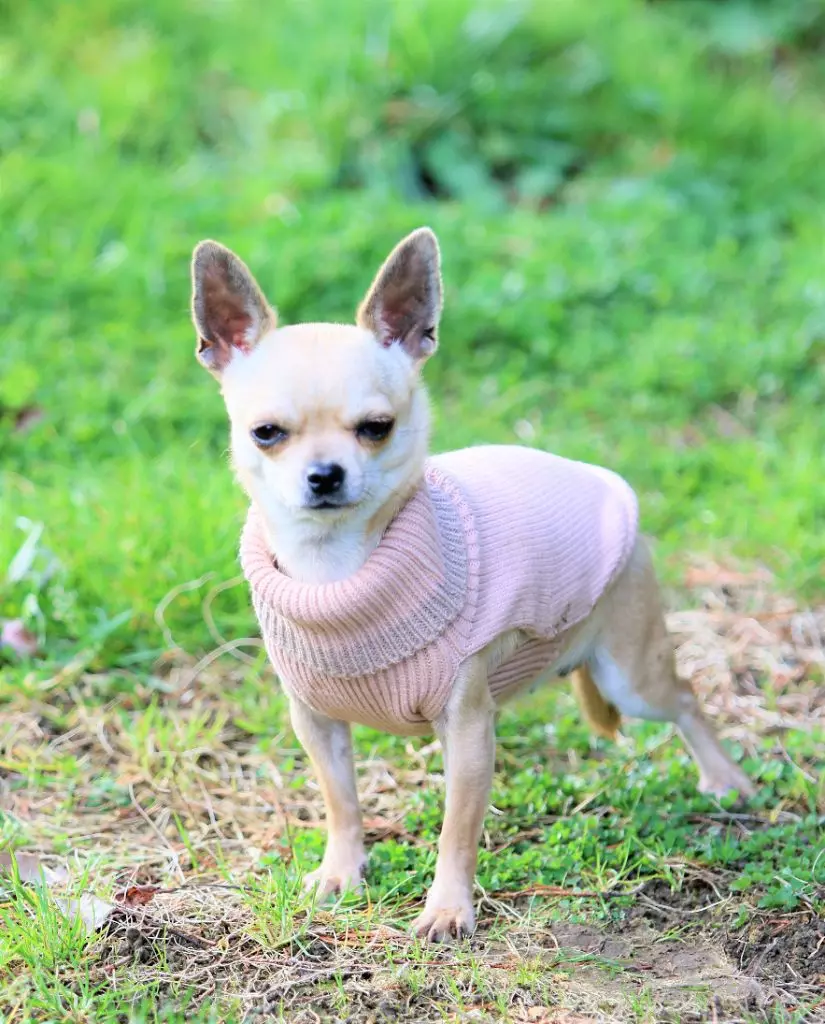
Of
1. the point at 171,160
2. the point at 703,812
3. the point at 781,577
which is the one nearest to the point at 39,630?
the point at 703,812

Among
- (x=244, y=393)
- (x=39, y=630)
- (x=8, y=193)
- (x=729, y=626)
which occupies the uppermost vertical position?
(x=244, y=393)

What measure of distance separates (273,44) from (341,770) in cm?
591

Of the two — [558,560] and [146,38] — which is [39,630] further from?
[146,38]

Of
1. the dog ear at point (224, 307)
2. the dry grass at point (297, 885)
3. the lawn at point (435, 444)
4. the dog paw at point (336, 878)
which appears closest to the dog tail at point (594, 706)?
the lawn at point (435, 444)

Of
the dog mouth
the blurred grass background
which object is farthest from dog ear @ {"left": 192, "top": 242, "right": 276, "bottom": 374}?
the blurred grass background

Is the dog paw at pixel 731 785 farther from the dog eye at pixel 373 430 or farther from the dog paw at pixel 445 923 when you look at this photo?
the dog eye at pixel 373 430

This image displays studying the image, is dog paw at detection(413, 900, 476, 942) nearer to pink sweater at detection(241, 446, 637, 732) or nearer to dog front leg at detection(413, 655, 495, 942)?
dog front leg at detection(413, 655, 495, 942)

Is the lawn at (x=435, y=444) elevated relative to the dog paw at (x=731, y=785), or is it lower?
elevated

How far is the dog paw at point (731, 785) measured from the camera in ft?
12.5

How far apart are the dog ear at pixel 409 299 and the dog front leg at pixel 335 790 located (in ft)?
3.12

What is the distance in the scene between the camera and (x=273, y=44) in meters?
8.15

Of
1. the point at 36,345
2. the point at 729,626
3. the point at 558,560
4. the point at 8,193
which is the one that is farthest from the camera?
the point at 8,193

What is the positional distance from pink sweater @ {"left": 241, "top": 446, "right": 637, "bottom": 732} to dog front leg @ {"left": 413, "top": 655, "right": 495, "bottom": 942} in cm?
6

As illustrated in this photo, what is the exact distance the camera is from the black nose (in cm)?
284
